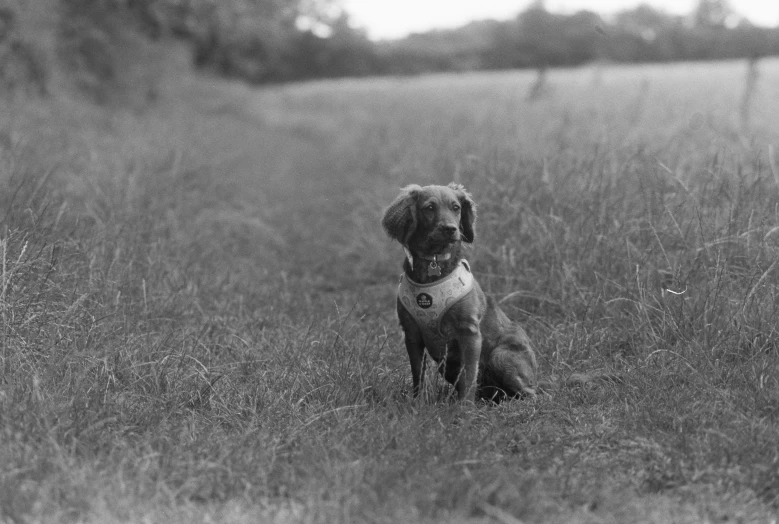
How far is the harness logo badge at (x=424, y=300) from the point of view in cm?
394

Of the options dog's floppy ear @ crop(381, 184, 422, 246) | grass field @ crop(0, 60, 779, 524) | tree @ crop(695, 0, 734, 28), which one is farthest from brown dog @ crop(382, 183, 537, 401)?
tree @ crop(695, 0, 734, 28)

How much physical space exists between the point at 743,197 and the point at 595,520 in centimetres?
323

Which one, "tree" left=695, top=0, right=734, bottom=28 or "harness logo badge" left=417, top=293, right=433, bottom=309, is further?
"tree" left=695, top=0, right=734, bottom=28

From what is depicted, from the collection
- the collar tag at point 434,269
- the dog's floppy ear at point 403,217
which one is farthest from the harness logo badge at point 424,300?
the dog's floppy ear at point 403,217

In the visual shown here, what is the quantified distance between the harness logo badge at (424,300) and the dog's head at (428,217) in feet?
0.76

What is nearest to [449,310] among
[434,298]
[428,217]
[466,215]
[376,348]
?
[434,298]

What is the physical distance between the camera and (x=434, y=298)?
3.94 m

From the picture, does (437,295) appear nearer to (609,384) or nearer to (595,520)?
(609,384)

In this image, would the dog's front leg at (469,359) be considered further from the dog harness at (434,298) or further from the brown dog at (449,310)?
the dog harness at (434,298)

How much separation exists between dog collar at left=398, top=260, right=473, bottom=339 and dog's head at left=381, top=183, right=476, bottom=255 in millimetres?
172

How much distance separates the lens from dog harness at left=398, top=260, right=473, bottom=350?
12.9 ft

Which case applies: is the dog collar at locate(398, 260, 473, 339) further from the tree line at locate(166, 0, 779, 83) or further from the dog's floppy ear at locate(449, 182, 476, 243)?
the tree line at locate(166, 0, 779, 83)

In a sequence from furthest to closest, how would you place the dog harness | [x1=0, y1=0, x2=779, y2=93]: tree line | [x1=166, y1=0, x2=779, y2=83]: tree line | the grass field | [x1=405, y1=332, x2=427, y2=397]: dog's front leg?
[x1=166, y1=0, x2=779, y2=83]: tree line → [x1=0, y1=0, x2=779, y2=93]: tree line → [x1=405, y1=332, x2=427, y2=397]: dog's front leg → the dog harness → the grass field

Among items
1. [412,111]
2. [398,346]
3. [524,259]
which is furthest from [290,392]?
[412,111]
